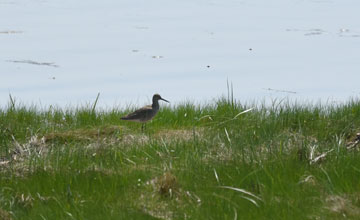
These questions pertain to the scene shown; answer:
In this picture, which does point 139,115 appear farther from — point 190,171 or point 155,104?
point 190,171

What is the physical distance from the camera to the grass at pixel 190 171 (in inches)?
284

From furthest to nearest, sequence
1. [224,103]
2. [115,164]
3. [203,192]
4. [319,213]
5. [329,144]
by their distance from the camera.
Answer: [224,103], [329,144], [115,164], [203,192], [319,213]

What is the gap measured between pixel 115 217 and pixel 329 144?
3.07 meters

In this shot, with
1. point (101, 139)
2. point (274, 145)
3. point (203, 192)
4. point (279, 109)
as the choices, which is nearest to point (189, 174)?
point (203, 192)

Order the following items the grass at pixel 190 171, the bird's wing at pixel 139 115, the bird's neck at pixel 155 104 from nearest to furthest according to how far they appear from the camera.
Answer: the grass at pixel 190 171
the bird's wing at pixel 139 115
the bird's neck at pixel 155 104

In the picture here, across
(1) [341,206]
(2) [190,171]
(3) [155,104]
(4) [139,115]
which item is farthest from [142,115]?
(1) [341,206]

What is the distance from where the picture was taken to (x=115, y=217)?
703cm

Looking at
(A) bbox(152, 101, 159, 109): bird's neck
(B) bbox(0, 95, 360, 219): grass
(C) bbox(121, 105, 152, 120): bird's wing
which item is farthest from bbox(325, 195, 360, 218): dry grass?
(A) bbox(152, 101, 159, 109): bird's neck

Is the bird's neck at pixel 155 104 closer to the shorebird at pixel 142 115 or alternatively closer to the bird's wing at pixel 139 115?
the shorebird at pixel 142 115

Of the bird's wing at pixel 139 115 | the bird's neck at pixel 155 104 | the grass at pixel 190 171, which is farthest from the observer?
the bird's neck at pixel 155 104

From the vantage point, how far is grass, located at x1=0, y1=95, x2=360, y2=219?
7.22 m

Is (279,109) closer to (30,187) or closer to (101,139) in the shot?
(101,139)

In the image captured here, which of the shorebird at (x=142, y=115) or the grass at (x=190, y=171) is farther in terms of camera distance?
the shorebird at (x=142, y=115)

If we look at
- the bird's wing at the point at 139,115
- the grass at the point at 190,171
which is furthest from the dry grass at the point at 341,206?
the bird's wing at the point at 139,115
